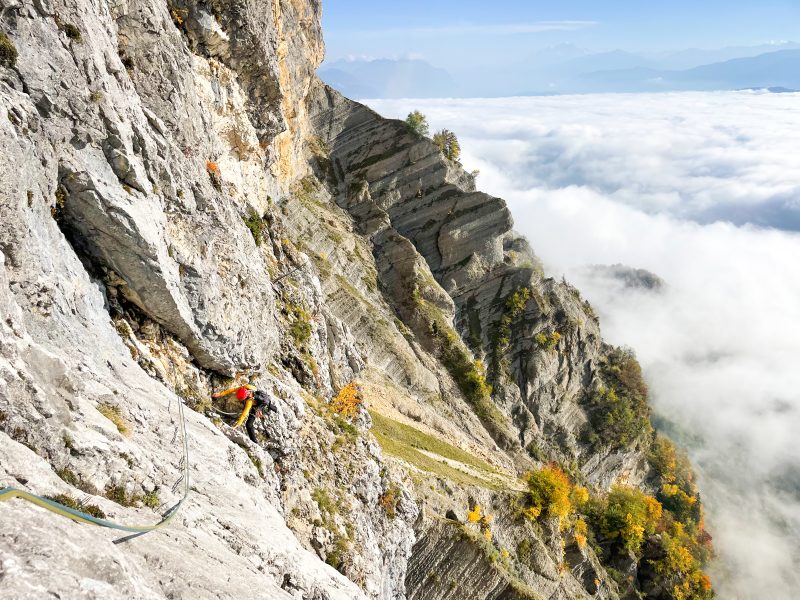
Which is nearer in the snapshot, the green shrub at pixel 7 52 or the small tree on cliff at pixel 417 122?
the green shrub at pixel 7 52

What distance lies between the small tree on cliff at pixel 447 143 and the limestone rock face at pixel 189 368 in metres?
38.2

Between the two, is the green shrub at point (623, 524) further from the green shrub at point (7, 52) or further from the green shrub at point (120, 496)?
the green shrub at point (7, 52)

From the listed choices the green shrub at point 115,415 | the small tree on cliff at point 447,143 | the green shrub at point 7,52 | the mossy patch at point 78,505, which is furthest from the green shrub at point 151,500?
the small tree on cliff at point 447,143

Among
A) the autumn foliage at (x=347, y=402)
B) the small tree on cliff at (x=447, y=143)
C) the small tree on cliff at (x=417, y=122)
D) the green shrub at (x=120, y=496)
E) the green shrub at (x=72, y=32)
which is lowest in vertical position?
the autumn foliage at (x=347, y=402)

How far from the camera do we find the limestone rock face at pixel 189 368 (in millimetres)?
10555

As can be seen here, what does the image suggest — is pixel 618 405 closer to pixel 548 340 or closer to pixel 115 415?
pixel 548 340

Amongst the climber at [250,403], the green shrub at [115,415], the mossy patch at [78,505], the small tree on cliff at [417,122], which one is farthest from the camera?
the small tree on cliff at [417,122]

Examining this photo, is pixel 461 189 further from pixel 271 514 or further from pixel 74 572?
pixel 74 572

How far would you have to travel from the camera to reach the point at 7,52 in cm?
1466

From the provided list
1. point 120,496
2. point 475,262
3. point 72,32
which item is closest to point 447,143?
point 475,262

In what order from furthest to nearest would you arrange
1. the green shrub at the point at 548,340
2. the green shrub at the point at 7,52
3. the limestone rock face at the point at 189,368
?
the green shrub at the point at 548,340 → the green shrub at the point at 7,52 → the limestone rock face at the point at 189,368

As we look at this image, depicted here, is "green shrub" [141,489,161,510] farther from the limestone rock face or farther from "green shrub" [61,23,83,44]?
"green shrub" [61,23,83,44]

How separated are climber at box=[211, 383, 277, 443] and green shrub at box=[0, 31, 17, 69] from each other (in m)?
13.3

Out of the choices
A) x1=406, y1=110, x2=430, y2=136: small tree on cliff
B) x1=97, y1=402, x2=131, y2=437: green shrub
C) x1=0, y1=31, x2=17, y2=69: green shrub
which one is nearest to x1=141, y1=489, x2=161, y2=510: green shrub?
x1=97, y1=402, x2=131, y2=437: green shrub
